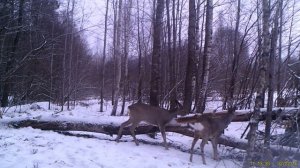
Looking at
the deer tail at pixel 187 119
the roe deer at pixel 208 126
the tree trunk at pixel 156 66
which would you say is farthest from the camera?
the tree trunk at pixel 156 66

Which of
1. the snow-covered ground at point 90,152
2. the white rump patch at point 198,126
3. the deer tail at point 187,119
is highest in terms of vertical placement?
the deer tail at point 187,119

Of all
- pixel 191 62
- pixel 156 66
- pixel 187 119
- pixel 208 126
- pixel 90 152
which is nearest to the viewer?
pixel 90 152

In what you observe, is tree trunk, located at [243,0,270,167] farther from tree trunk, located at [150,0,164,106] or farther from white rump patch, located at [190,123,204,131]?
tree trunk, located at [150,0,164,106]

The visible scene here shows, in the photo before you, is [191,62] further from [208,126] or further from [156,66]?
[208,126]

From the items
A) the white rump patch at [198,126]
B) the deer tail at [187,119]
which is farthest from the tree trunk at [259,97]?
the deer tail at [187,119]

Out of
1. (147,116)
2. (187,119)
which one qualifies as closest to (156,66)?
(147,116)

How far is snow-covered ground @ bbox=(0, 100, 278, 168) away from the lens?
620 cm

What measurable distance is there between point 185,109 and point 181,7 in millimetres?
14342

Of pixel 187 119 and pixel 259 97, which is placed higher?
pixel 259 97

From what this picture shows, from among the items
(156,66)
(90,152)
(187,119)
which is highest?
(156,66)

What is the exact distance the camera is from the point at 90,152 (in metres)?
7.11

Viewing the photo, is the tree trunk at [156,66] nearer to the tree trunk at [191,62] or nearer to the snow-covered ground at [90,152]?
the tree trunk at [191,62]

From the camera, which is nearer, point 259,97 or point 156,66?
point 259,97

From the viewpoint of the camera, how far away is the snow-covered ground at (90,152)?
620cm
